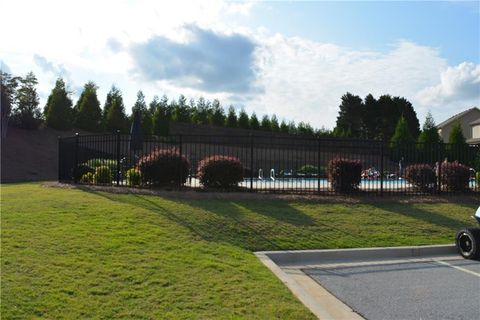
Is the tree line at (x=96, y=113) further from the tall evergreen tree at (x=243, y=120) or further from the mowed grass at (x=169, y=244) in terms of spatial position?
the mowed grass at (x=169, y=244)

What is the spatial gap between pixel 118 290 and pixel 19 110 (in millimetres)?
34577

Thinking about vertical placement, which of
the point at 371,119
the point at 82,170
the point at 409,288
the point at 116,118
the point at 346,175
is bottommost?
the point at 409,288

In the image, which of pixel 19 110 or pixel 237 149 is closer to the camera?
pixel 237 149

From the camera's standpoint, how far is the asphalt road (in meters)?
5.42

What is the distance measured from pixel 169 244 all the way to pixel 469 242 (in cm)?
525

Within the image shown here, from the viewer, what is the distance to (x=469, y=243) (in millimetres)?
8578

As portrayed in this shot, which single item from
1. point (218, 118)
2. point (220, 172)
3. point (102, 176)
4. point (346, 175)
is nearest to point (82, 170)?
point (102, 176)

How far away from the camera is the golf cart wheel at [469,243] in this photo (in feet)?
27.5

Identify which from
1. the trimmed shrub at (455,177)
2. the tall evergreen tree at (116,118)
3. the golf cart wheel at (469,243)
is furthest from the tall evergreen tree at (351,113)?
the golf cart wheel at (469,243)

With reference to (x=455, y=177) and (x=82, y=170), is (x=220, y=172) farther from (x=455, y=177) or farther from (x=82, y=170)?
(x=455, y=177)

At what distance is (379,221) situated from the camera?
10.6m

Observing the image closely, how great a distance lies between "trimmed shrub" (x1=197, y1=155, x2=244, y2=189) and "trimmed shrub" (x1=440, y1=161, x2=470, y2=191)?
630 cm

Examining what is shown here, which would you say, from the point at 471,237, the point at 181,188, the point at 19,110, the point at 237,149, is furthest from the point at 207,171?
the point at 19,110

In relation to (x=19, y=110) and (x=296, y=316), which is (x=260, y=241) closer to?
(x=296, y=316)
